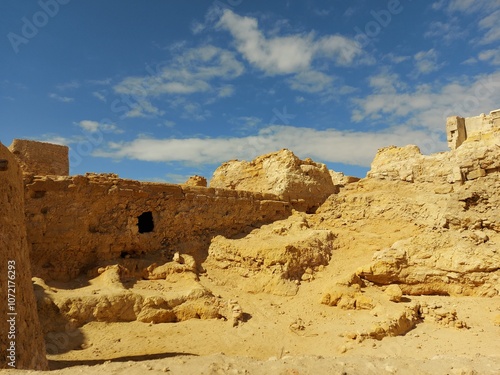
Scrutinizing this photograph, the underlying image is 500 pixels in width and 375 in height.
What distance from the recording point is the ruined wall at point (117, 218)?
986cm

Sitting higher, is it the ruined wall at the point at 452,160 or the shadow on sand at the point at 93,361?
the ruined wall at the point at 452,160

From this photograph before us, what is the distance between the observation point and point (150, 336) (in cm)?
823

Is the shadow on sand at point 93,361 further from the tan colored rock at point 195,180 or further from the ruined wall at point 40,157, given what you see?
the tan colored rock at point 195,180

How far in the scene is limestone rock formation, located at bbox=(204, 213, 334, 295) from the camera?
11273 millimetres

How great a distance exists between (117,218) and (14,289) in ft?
21.6

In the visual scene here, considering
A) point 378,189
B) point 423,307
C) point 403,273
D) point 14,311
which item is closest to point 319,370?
point 14,311

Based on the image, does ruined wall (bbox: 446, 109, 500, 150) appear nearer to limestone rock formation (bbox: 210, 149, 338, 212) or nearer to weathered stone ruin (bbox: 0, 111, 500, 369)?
weathered stone ruin (bbox: 0, 111, 500, 369)

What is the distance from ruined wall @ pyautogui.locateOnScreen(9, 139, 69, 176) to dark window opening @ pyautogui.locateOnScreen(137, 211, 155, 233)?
380 centimetres

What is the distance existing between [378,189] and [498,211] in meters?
4.37

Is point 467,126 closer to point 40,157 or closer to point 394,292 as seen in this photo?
point 394,292

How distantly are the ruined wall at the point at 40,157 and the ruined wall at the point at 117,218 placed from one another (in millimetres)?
2888

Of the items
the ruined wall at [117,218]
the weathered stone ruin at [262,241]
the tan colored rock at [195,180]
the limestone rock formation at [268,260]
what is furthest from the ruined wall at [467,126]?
the tan colored rock at [195,180]

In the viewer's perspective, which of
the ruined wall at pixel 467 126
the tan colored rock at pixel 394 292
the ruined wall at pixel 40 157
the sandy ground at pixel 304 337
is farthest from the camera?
the ruined wall at pixel 467 126

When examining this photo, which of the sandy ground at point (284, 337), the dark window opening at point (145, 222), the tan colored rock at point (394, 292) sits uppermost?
the dark window opening at point (145, 222)
